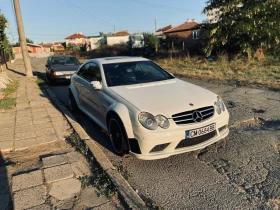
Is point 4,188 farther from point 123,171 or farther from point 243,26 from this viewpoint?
point 243,26

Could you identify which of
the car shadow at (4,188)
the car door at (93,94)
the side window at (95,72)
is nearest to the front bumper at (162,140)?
the car door at (93,94)

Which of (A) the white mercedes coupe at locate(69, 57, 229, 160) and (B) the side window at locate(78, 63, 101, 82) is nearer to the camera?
(A) the white mercedes coupe at locate(69, 57, 229, 160)

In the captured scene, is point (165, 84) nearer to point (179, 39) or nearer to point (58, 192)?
point (58, 192)

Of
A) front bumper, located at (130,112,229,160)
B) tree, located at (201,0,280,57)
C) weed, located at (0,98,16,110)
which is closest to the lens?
front bumper, located at (130,112,229,160)

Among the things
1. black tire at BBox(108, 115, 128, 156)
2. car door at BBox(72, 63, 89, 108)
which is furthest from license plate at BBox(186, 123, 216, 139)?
car door at BBox(72, 63, 89, 108)

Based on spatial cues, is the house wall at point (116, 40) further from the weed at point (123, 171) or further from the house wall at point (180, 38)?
the weed at point (123, 171)

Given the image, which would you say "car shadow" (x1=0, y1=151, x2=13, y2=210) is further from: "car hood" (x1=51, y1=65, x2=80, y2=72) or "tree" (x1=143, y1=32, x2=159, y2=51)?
"tree" (x1=143, y1=32, x2=159, y2=51)

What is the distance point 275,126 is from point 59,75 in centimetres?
904

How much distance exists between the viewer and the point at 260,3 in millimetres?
14211

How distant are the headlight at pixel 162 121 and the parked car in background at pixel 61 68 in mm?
8685

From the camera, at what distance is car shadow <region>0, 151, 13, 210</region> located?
2574 millimetres

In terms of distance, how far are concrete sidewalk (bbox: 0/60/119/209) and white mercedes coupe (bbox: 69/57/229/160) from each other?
0.76 metres

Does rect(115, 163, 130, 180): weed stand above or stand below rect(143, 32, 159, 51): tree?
below

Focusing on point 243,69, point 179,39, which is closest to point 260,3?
point 243,69
